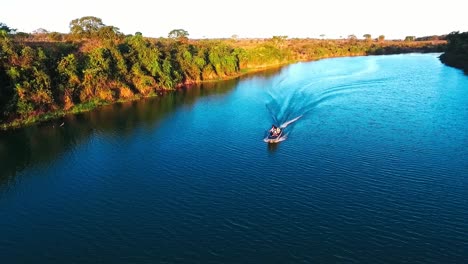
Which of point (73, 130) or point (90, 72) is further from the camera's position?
point (90, 72)

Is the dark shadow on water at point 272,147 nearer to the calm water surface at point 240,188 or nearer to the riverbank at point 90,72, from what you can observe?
the calm water surface at point 240,188

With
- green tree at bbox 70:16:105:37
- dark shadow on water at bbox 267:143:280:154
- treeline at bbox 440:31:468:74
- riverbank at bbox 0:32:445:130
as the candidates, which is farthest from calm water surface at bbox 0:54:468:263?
treeline at bbox 440:31:468:74

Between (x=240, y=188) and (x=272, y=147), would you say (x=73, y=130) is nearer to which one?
(x=272, y=147)

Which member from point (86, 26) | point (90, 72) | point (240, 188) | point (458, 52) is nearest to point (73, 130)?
point (90, 72)

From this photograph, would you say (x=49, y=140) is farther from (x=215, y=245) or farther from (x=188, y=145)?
(x=215, y=245)

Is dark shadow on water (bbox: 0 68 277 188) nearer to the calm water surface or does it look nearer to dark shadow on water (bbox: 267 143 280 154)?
the calm water surface

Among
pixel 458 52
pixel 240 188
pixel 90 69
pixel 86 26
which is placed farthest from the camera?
pixel 458 52

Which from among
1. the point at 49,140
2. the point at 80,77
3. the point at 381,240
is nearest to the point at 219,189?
the point at 381,240
